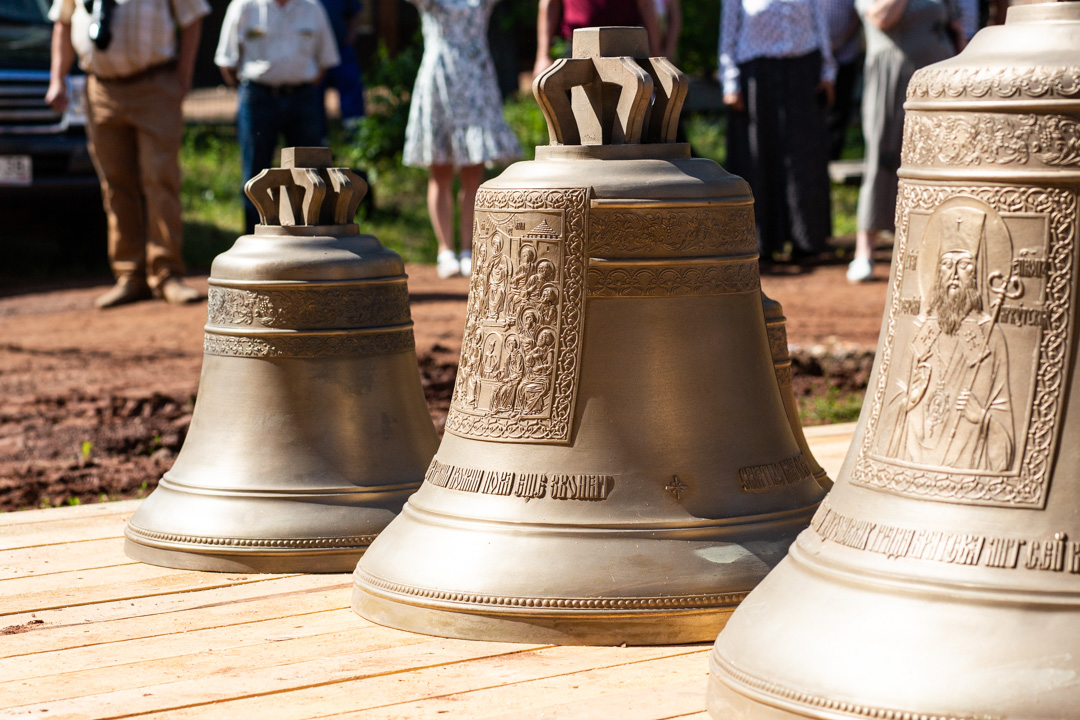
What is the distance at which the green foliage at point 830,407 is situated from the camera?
5.97 meters

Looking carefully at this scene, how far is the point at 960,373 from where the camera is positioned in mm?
2230

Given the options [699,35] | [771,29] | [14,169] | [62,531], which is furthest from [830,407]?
[699,35]

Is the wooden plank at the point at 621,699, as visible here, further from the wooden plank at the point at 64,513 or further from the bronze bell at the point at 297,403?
the wooden plank at the point at 64,513

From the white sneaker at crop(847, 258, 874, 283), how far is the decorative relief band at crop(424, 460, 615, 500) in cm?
621

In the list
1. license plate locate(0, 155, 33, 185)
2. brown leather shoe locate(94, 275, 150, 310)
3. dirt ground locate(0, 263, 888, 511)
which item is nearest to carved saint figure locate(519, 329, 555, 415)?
dirt ground locate(0, 263, 888, 511)

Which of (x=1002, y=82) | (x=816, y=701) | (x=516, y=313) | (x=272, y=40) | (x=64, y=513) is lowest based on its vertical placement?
(x=64, y=513)

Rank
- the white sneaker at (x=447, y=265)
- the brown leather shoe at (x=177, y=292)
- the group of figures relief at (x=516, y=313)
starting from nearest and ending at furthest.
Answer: the group of figures relief at (x=516, y=313), the brown leather shoe at (x=177, y=292), the white sneaker at (x=447, y=265)

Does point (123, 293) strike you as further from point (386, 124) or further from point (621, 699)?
point (621, 699)

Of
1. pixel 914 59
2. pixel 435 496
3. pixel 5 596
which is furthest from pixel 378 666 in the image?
pixel 914 59

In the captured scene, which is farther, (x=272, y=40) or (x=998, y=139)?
(x=272, y=40)

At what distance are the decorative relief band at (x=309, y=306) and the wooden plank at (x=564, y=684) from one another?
105 centimetres

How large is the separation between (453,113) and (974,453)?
691cm

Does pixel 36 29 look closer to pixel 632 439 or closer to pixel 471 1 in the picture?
pixel 471 1

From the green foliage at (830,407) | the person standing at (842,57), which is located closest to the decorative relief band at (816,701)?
the green foliage at (830,407)
